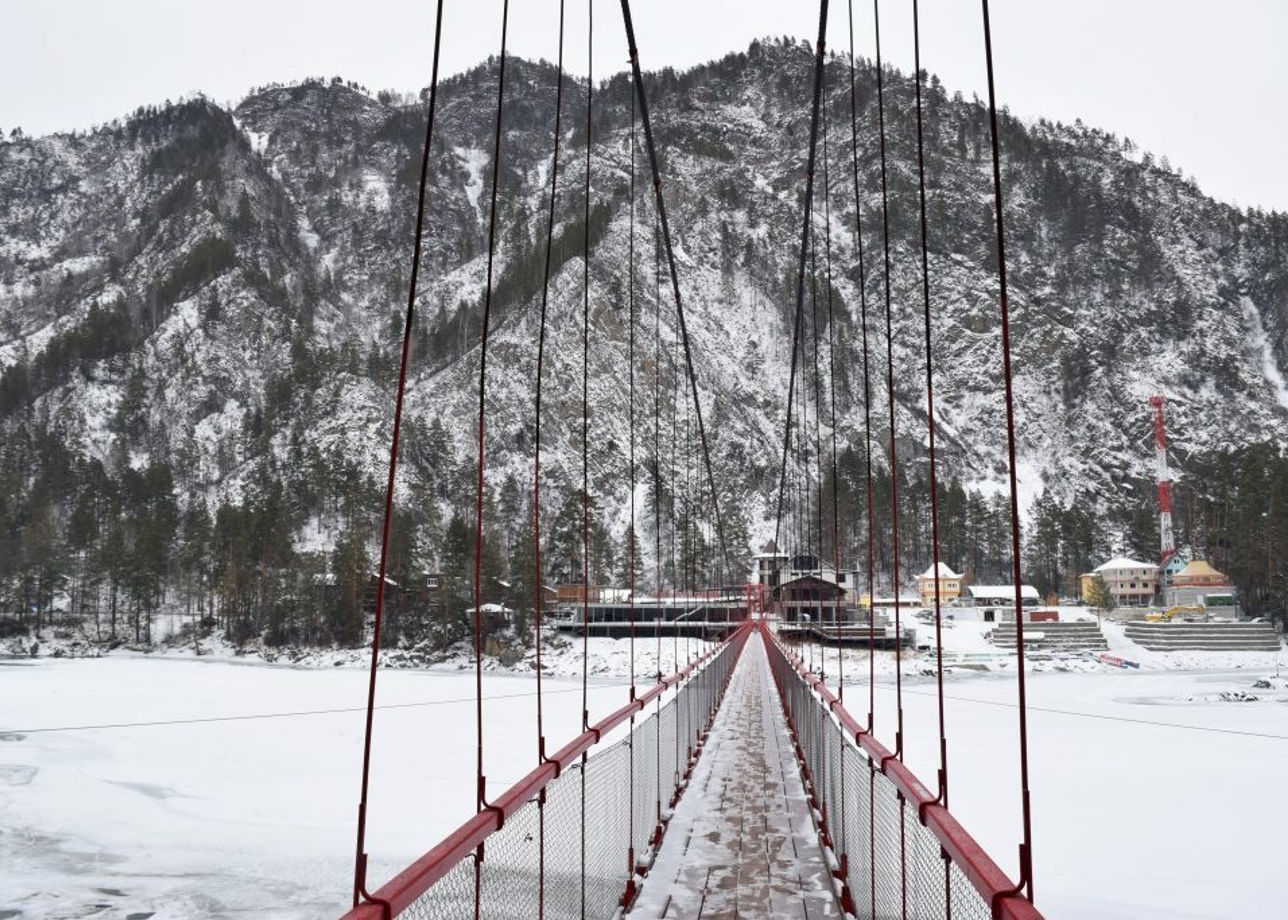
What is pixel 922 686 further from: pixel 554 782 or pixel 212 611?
pixel 212 611

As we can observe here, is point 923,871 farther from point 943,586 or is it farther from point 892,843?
point 943,586

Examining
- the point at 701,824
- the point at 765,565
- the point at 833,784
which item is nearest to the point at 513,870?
the point at 833,784

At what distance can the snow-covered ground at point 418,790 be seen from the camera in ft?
27.4

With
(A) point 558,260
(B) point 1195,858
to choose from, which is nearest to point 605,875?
(B) point 1195,858

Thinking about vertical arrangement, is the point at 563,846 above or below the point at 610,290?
below

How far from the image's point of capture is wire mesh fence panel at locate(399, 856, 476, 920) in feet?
7.64

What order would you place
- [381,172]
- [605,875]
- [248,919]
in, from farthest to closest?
[381,172]
[248,919]
[605,875]

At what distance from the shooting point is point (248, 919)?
299 inches

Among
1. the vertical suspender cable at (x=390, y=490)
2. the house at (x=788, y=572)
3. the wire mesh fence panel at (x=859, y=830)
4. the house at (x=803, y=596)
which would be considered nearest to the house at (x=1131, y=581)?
the house at (x=788, y=572)

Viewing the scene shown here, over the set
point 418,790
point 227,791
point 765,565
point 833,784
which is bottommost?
point 227,791

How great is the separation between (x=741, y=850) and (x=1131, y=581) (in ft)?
220

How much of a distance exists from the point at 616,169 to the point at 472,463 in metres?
58.0

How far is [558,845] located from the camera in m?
3.28

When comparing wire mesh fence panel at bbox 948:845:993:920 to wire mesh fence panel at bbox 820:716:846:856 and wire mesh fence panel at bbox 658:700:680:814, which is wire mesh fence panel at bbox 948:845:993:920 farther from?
wire mesh fence panel at bbox 658:700:680:814
